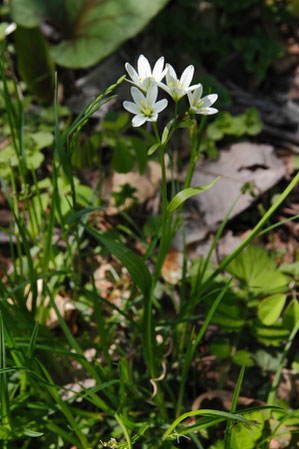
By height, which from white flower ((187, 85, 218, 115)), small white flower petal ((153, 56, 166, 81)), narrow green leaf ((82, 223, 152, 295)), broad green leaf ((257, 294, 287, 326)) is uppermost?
small white flower petal ((153, 56, 166, 81))

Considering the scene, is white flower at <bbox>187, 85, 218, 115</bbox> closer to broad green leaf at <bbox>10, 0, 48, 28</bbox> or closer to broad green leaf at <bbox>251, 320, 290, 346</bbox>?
broad green leaf at <bbox>251, 320, 290, 346</bbox>

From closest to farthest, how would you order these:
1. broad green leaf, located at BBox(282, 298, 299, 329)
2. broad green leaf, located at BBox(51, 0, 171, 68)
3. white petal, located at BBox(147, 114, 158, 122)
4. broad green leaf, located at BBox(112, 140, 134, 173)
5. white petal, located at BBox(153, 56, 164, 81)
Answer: white petal, located at BBox(147, 114, 158, 122) → white petal, located at BBox(153, 56, 164, 81) → broad green leaf, located at BBox(282, 298, 299, 329) → broad green leaf, located at BBox(112, 140, 134, 173) → broad green leaf, located at BBox(51, 0, 171, 68)

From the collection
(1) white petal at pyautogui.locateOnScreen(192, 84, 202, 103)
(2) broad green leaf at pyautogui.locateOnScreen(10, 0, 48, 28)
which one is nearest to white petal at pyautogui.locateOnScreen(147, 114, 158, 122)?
(1) white petal at pyautogui.locateOnScreen(192, 84, 202, 103)

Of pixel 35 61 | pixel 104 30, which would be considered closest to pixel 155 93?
pixel 104 30

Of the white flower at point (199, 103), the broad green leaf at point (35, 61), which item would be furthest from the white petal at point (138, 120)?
the broad green leaf at point (35, 61)

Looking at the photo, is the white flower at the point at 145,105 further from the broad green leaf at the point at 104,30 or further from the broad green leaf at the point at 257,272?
the broad green leaf at the point at 104,30

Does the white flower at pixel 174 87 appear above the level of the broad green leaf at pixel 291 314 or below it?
above
